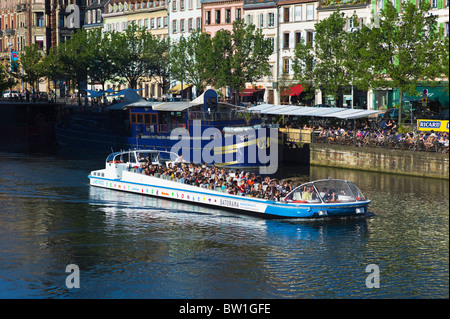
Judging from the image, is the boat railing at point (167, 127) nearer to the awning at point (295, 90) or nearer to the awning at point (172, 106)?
the awning at point (172, 106)

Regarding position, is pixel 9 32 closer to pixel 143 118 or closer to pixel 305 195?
pixel 143 118

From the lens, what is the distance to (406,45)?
7269cm

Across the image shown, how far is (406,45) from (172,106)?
2297cm

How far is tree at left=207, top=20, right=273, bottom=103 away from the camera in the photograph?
101m

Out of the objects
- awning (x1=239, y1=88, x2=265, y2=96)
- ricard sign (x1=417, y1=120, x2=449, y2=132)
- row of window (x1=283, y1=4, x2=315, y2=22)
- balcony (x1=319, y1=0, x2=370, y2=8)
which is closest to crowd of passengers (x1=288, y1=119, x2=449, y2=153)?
ricard sign (x1=417, y1=120, x2=449, y2=132)

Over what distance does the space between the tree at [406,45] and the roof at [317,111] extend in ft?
10.4

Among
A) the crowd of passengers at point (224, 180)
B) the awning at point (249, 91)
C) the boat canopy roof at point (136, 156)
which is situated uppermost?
the awning at point (249, 91)

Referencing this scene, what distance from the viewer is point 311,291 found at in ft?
112

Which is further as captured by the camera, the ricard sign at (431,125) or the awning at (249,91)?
the awning at (249,91)

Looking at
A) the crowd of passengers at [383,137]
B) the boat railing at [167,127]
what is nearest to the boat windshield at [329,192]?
the crowd of passengers at [383,137]

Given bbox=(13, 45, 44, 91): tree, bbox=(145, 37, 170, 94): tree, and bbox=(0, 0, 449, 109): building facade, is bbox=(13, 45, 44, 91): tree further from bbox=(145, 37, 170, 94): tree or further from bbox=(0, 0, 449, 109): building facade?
bbox=(145, 37, 170, 94): tree

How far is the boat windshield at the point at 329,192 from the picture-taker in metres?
46.7

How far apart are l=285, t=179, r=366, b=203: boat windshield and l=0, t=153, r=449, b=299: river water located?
1.35 metres
